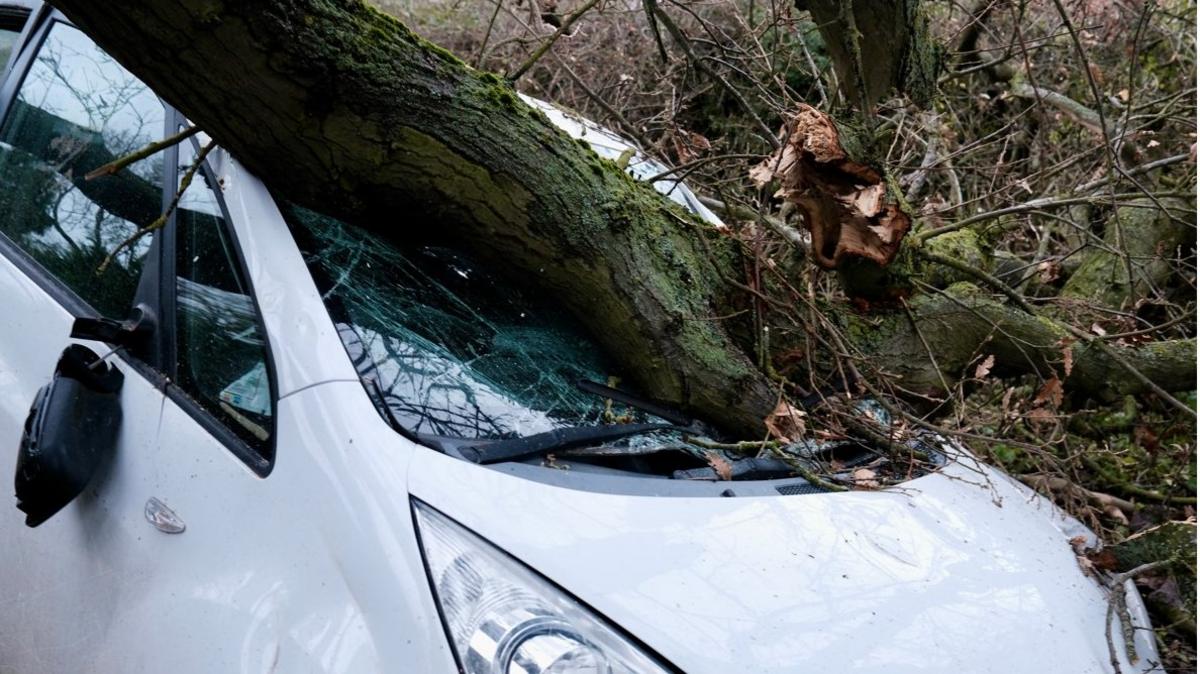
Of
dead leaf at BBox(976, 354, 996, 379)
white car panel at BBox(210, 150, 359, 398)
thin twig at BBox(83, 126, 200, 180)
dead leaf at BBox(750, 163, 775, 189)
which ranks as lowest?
dead leaf at BBox(976, 354, 996, 379)

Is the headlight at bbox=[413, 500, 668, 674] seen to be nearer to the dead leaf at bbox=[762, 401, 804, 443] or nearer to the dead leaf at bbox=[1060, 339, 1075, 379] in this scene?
the dead leaf at bbox=[762, 401, 804, 443]

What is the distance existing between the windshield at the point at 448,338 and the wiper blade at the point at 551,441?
0.05 meters

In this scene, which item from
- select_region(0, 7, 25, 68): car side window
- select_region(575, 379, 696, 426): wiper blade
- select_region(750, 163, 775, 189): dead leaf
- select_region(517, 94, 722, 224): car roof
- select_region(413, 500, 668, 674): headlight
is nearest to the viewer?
select_region(413, 500, 668, 674): headlight

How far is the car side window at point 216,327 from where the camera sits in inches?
76.8

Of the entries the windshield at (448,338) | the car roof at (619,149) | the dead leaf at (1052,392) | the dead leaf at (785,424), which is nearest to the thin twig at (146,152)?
the windshield at (448,338)

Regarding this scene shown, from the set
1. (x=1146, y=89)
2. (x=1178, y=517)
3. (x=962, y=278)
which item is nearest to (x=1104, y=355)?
(x=962, y=278)

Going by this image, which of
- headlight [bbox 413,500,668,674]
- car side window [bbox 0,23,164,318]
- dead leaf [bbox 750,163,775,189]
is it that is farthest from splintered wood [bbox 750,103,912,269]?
car side window [bbox 0,23,164,318]

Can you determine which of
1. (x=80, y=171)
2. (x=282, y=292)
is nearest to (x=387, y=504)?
(x=282, y=292)

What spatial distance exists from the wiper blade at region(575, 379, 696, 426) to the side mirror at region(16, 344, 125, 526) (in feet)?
3.50

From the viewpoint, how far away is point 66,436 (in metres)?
2.00

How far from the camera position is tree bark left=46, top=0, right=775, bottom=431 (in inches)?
78.5

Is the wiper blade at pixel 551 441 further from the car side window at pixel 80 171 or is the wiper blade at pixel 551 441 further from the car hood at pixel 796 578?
the car side window at pixel 80 171

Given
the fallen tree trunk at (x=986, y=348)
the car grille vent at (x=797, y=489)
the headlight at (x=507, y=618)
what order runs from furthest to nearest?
1. the fallen tree trunk at (x=986, y=348)
2. the car grille vent at (x=797, y=489)
3. the headlight at (x=507, y=618)

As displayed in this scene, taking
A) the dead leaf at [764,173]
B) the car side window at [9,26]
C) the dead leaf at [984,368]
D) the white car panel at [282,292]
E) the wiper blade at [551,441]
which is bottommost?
the wiper blade at [551,441]
